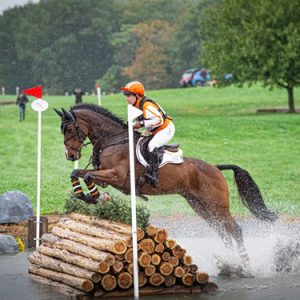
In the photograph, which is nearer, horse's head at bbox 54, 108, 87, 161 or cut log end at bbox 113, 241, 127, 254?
cut log end at bbox 113, 241, 127, 254

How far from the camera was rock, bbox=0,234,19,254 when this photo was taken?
15.1m

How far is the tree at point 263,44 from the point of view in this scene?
41625 millimetres

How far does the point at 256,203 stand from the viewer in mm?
13945

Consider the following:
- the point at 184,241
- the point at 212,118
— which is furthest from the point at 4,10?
the point at 184,241

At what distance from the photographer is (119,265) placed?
11.3m

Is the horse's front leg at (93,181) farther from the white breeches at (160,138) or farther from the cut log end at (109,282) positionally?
the cut log end at (109,282)

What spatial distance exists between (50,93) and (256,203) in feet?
275

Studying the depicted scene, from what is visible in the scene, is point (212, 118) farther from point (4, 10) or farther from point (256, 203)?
point (4, 10)

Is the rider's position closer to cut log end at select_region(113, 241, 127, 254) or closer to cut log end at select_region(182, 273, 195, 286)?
cut log end at select_region(182, 273, 195, 286)

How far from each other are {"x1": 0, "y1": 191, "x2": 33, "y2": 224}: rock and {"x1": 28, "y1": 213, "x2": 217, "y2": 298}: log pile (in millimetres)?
5507

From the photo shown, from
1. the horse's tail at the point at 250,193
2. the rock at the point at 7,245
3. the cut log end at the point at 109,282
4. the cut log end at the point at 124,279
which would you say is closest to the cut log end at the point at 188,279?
the cut log end at the point at 124,279

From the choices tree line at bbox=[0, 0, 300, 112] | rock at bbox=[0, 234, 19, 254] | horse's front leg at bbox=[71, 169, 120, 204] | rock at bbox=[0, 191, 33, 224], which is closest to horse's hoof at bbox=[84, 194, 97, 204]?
horse's front leg at bbox=[71, 169, 120, 204]

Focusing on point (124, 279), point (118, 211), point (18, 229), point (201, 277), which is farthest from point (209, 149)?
point (124, 279)

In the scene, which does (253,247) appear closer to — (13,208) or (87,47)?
(13,208)
